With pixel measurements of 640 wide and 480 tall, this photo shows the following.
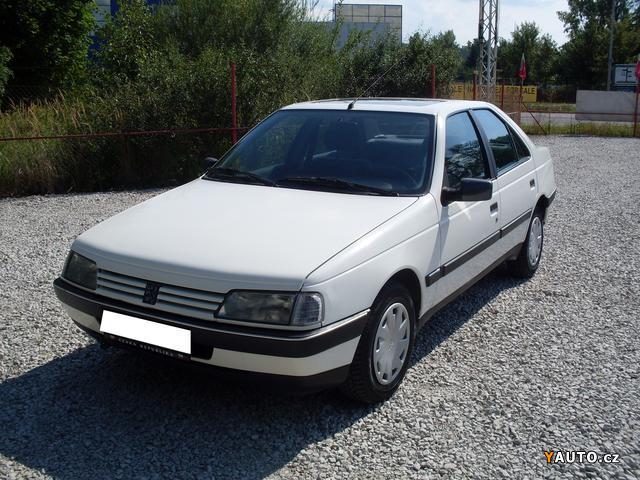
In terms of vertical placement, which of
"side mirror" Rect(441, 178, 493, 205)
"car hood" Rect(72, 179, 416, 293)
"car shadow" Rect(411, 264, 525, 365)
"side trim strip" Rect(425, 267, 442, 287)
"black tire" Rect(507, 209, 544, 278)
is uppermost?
"side mirror" Rect(441, 178, 493, 205)

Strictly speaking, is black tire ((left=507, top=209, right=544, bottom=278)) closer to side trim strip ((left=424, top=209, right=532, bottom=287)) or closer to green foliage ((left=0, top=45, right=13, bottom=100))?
side trim strip ((left=424, top=209, right=532, bottom=287))

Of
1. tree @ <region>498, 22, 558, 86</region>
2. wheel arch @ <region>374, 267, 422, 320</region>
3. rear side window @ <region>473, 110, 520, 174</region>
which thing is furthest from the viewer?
Result: tree @ <region>498, 22, 558, 86</region>

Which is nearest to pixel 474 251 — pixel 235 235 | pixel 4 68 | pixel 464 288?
pixel 464 288

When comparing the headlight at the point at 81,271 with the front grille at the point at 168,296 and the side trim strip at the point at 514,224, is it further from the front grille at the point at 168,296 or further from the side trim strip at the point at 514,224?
the side trim strip at the point at 514,224

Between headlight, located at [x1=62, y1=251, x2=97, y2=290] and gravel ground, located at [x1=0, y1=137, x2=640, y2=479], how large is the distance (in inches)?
26.2

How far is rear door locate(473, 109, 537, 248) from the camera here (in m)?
5.21

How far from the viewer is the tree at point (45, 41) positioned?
1822 centimetres

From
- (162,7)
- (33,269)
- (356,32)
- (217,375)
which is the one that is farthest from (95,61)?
(217,375)

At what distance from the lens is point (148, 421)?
11.6 ft

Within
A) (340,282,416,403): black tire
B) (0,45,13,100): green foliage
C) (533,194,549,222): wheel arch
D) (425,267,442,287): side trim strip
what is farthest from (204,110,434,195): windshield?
(0,45,13,100): green foliage

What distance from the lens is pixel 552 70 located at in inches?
2317

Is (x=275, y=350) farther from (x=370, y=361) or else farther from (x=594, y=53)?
(x=594, y=53)

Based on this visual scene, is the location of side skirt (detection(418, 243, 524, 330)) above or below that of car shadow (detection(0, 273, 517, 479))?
above

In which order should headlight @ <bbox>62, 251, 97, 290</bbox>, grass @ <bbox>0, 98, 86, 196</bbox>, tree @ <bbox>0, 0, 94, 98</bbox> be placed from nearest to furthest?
headlight @ <bbox>62, 251, 97, 290</bbox>
grass @ <bbox>0, 98, 86, 196</bbox>
tree @ <bbox>0, 0, 94, 98</bbox>
